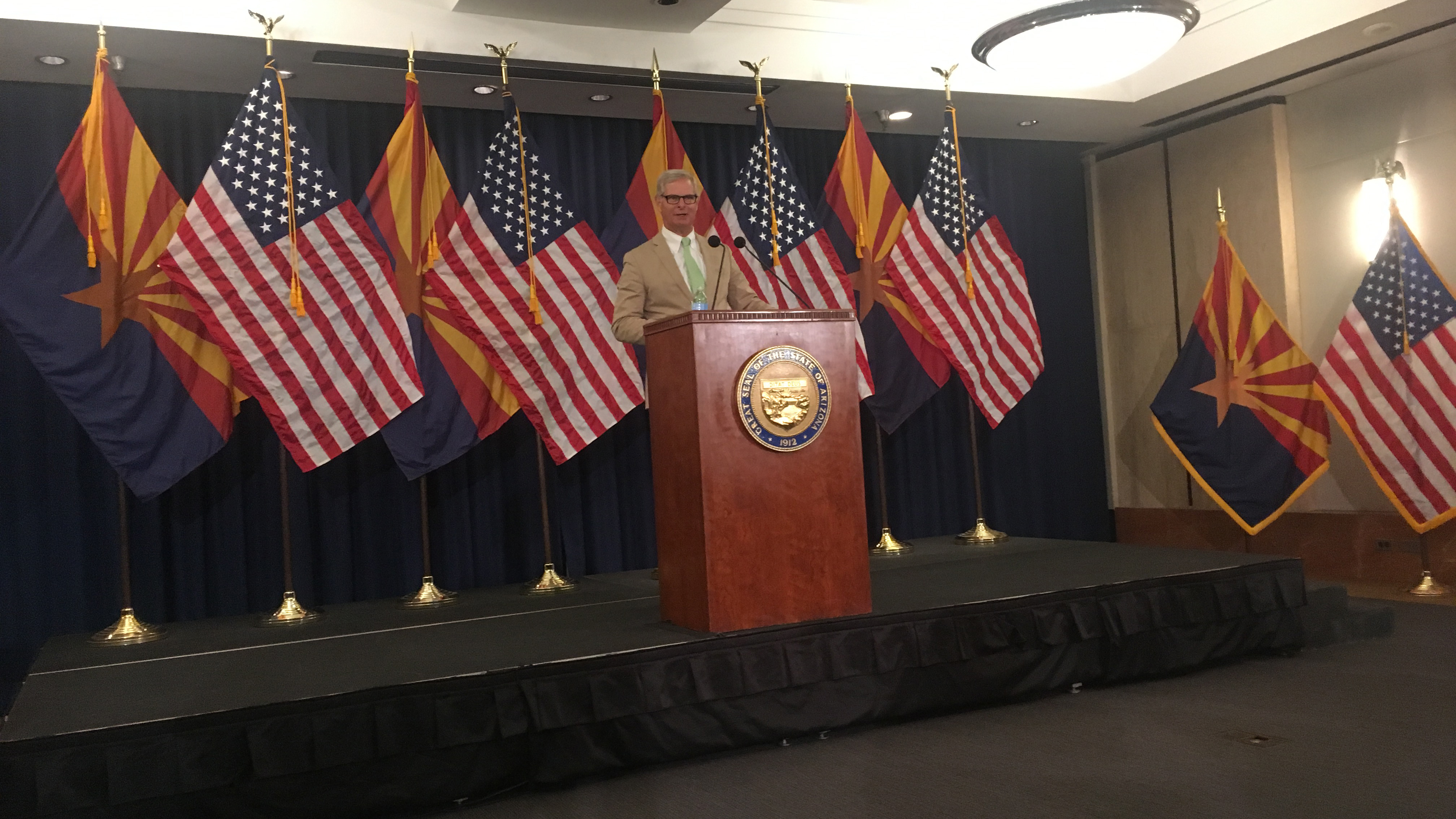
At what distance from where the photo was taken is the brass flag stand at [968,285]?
5777 millimetres

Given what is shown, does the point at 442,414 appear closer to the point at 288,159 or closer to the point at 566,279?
the point at 566,279

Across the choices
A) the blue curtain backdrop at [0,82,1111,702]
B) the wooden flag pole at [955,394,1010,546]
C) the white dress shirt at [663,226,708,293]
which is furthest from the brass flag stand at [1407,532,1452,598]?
the white dress shirt at [663,226,708,293]

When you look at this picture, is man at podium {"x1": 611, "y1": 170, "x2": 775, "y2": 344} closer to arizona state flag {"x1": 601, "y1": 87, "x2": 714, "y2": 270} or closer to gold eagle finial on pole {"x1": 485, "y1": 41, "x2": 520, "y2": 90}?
arizona state flag {"x1": 601, "y1": 87, "x2": 714, "y2": 270}

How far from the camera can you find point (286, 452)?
5199mm

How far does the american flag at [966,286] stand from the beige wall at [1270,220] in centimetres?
161

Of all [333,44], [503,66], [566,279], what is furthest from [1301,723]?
[333,44]

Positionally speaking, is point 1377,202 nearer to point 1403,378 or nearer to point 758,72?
point 1403,378

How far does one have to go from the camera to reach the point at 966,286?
583cm

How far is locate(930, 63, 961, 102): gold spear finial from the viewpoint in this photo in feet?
18.5

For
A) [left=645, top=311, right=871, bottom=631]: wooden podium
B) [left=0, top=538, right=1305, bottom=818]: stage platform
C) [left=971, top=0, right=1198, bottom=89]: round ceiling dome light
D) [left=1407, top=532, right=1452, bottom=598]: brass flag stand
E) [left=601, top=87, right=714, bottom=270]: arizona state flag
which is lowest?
[left=1407, top=532, right=1452, bottom=598]: brass flag stand

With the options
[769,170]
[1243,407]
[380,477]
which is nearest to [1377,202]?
[1243,407]

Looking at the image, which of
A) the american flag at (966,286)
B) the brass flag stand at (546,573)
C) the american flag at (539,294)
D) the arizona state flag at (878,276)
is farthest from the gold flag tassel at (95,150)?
the american flag at (966,286)

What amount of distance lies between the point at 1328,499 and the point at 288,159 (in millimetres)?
5614

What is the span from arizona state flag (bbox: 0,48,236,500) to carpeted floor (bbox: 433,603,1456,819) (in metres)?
2.35
